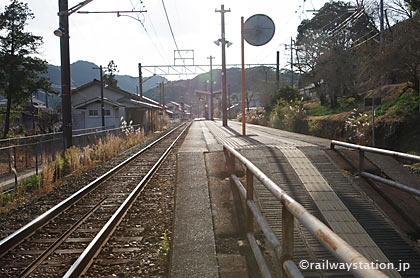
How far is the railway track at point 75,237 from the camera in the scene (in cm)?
425

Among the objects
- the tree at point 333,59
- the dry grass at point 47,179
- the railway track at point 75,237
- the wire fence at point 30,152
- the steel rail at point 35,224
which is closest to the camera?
the railway track at point 75,237

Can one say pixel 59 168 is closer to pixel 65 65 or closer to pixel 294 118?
pixel 65 65

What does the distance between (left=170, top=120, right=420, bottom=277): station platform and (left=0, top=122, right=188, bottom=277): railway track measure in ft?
2.34

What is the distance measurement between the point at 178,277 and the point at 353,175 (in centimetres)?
443

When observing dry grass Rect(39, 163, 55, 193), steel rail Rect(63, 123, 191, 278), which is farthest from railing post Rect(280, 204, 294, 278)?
dry grass Rect(39, 163, 55, 193)

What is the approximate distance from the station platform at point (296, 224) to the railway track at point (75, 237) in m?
0.71

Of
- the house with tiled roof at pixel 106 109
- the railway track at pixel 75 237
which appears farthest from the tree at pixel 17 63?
the railway track at pixel 75 237

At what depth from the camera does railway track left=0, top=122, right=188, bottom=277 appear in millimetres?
4254

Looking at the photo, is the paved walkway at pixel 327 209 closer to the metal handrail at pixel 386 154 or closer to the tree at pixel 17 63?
the metal handrail at pixel 386 154

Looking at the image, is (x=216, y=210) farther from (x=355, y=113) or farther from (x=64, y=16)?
(x=355, y=113)

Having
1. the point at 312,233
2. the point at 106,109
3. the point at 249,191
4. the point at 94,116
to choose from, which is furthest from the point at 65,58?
the point at 106,109

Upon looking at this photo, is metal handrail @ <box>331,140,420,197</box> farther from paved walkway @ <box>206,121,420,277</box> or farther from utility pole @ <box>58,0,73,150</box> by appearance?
utility pole @ <box>58,0,73,150</box>

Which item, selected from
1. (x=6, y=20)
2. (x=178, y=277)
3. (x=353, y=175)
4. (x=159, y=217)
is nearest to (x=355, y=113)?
(x=353, y=175)

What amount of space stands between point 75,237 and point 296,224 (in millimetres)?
3280
